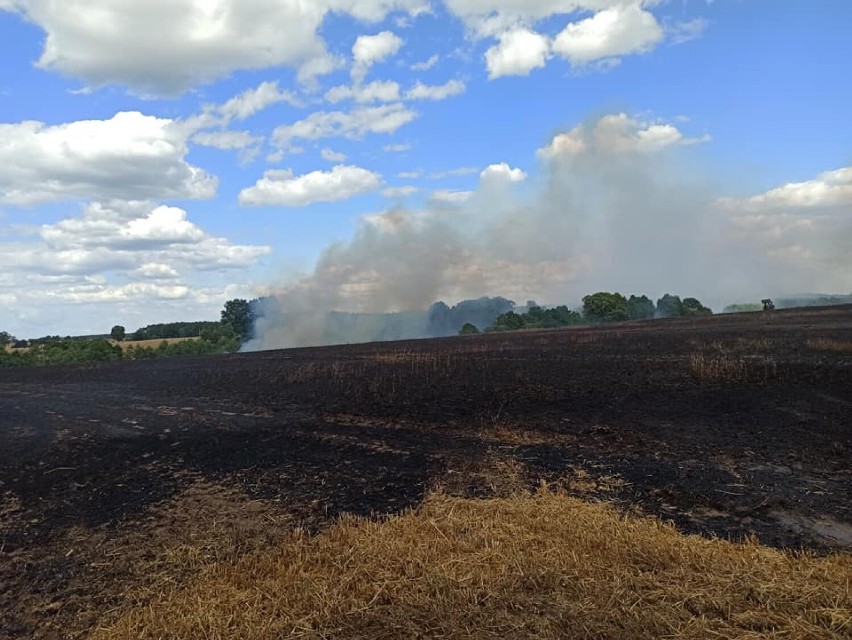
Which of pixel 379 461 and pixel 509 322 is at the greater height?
pixel 509 322

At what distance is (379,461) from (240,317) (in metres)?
92.9

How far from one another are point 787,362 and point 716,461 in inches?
569

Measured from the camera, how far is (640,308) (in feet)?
410

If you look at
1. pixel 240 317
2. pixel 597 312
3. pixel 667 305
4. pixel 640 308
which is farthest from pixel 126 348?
pixel 667 305

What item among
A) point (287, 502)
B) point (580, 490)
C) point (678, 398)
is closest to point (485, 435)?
point (580, 490)

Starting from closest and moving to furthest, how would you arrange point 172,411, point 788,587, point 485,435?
point 788,587, point 485,435, point 172,411

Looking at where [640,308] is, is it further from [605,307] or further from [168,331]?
[168,331]

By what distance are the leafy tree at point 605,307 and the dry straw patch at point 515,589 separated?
103 meters

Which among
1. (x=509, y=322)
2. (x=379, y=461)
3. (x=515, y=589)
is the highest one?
(x=509, y=322)

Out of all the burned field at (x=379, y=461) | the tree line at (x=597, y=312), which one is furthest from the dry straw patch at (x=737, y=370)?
the tree line at (x=597, y=312)

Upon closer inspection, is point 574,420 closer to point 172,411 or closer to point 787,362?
point 787,362

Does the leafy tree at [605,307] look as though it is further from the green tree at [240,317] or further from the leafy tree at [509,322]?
the green tree at [240,317]

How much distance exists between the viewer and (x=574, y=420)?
14.7m

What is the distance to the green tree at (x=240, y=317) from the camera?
96750 mm
